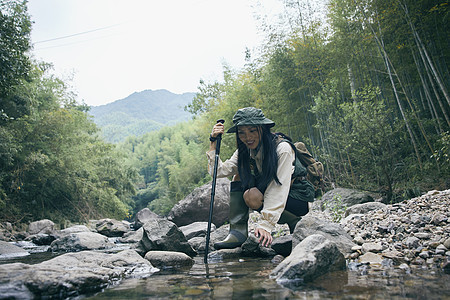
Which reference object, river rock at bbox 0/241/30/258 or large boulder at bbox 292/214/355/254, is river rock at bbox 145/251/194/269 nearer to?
large boulder at bbox 292/214/355/254

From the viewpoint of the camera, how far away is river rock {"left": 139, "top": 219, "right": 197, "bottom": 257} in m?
3.95

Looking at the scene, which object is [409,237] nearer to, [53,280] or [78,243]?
[53,280]

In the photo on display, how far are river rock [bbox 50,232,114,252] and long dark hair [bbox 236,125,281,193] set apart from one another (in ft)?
14.2

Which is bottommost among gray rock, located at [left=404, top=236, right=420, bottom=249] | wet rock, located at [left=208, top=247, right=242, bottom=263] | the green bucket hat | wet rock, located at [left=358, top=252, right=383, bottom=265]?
wet rock, located at [left=208, top=247, right=242, bottom=263]

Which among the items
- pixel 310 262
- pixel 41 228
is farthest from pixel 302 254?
pixel 41 228

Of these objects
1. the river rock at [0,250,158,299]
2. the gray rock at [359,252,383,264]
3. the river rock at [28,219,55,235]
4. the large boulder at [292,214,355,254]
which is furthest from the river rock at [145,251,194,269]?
the river rock at [28,219,55,235]

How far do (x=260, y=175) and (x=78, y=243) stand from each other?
457 cm

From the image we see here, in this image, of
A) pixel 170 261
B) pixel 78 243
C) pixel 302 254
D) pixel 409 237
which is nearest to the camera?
pixel 302 254

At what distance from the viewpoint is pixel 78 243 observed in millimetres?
6004

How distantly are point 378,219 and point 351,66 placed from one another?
24.9ft

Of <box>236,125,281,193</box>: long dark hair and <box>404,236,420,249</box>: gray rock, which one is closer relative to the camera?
<box>404,236,420,249</box>: gray rock

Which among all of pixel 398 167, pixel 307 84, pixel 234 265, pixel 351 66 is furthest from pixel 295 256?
pixel 351 66

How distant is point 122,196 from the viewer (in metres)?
23.3

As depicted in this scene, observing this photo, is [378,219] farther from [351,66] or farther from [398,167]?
[351,66]
